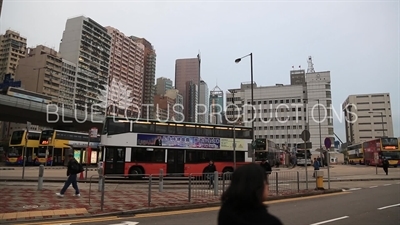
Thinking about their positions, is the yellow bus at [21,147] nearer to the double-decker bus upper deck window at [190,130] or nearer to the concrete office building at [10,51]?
the double-decker bus upper deck window at [190,130]

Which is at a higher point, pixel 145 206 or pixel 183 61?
pixel 183 61

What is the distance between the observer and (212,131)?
22297 mm

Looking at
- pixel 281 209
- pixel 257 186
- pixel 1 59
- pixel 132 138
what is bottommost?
pixel 281 209

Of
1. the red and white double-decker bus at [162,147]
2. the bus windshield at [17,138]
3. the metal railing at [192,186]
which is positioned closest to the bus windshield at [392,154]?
the red and white double-decker bus at [162,147]

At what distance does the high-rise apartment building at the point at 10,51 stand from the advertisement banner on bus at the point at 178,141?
116 m

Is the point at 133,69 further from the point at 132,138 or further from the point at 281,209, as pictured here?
the point at 281,209

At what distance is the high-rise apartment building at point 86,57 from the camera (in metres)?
112

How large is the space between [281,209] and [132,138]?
41.0ft

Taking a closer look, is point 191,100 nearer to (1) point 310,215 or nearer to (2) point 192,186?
(2) point 192,186

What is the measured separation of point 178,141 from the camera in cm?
2130

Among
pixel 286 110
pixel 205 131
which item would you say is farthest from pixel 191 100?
pixel 286 110

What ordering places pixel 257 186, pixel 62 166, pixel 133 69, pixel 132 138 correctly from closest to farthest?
pixel 257 186
pixel 132 138
pixel 62 166
pixel 133 69

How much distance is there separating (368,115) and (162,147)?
125176 mm

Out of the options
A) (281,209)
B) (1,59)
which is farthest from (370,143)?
(1,59)
